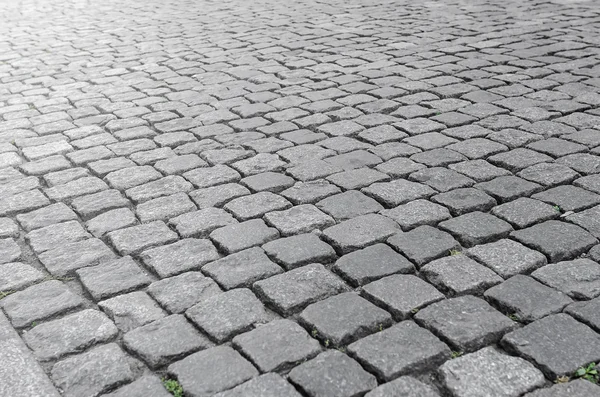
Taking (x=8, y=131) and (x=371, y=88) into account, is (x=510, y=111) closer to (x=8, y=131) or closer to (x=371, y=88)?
(x=371, y=88)

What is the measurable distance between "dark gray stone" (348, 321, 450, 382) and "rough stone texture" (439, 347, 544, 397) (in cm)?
7

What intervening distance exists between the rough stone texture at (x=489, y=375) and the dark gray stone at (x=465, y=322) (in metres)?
0.08

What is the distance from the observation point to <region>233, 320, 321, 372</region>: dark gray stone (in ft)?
8.03

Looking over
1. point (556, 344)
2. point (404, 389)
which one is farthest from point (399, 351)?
point (556, 344)

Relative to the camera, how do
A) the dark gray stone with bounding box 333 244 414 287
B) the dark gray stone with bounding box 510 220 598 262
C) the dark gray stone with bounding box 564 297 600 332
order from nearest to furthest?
the dark gray stone with bounding box 564 297 600 332, the dark gray stone with bounding box 333 244 414 287, the dark gray stone with bounding box 510 220 598 262

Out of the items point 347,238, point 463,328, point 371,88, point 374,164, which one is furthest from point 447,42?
point 463,328

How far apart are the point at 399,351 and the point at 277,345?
1.46 ft

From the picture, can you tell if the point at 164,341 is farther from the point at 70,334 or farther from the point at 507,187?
the point at 507,187

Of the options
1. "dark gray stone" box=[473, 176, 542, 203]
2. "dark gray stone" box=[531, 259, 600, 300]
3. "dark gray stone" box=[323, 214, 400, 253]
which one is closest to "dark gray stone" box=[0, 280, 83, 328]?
"dark gray stone" box=[323, 214, 400, 253]

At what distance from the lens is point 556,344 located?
2.46 m

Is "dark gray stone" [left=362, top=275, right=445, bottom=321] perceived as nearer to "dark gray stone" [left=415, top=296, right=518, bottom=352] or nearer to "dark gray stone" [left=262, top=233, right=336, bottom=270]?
"dark gray stone" [left=415, top=296, right=518, bottom=352]

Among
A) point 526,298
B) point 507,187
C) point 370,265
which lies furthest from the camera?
point 507,187

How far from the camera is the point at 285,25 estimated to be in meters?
8.81

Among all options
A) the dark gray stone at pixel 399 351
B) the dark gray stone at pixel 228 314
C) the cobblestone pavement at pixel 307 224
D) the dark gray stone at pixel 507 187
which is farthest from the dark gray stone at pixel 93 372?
the dark gray stone at pixel 507 187
